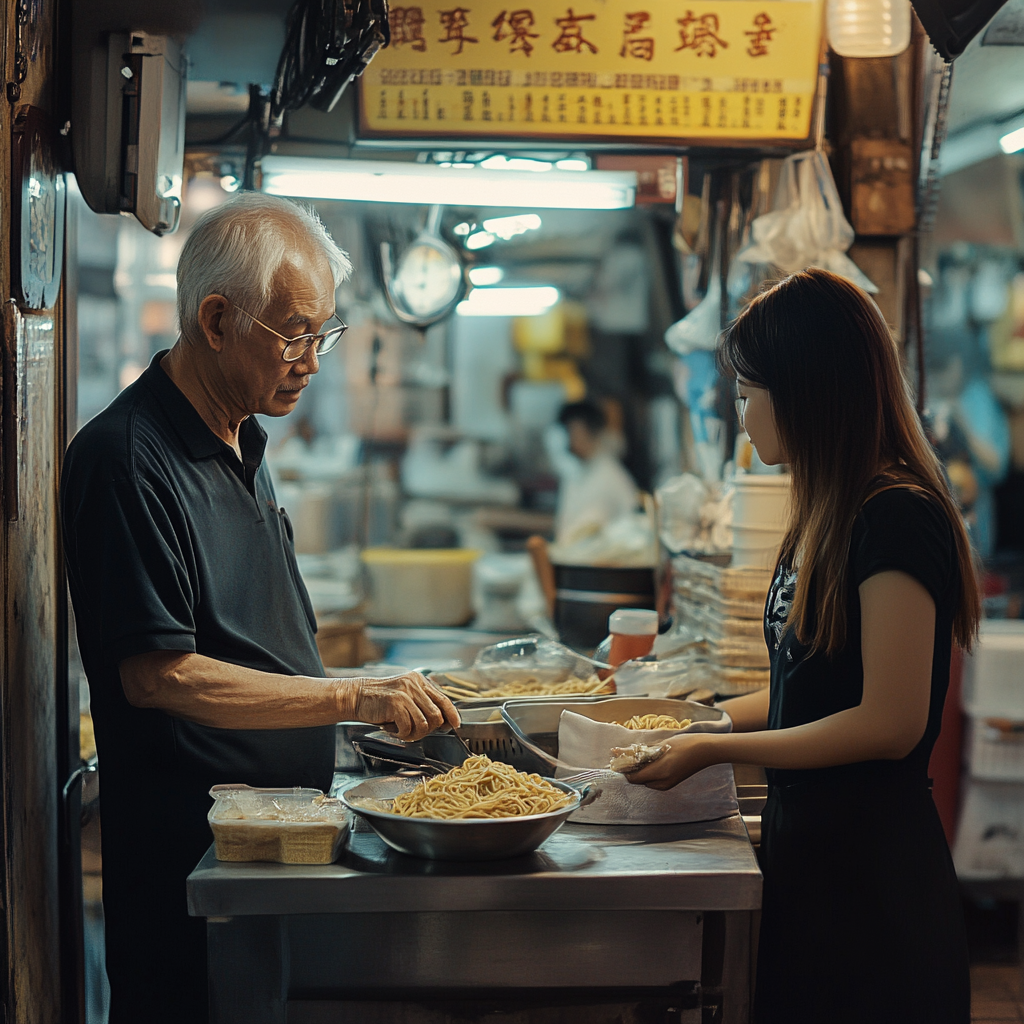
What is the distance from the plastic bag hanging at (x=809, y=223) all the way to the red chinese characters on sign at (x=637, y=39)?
1.88 ft

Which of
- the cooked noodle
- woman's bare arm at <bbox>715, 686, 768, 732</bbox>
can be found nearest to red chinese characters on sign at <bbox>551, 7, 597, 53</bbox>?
the cooked noodle

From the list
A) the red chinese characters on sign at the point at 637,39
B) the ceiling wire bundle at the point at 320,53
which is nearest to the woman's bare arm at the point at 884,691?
the ceiling wire bundle at the point at 320,53

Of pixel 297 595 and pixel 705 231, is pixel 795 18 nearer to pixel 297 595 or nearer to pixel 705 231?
pixel 705 231

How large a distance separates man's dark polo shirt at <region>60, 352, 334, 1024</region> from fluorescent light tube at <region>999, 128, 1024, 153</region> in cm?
289

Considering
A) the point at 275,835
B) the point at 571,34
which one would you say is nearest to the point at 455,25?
the point at 571,34

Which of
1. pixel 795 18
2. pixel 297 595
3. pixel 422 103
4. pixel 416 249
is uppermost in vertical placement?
pixel 795 18

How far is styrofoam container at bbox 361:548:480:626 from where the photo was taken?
210 inches

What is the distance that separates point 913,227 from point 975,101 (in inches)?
21.3

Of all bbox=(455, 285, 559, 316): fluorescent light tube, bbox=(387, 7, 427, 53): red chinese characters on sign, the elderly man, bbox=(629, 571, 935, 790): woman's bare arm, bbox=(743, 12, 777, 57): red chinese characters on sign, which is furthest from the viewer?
bbox=(455, 285, 559, 316): fluorescent light tube

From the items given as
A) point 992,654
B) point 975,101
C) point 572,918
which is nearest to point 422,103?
point 975,101

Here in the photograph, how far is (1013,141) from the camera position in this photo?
3.73 m

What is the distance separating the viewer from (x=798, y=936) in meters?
1.87

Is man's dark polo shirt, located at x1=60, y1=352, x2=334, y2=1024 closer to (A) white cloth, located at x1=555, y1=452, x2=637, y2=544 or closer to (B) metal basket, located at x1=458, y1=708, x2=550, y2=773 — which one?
(B) metal basket, located at x1=458, y1=708, x2=550, y2=773

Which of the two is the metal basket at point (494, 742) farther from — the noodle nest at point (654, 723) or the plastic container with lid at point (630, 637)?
the plastic container with lid at point (630, 637)
